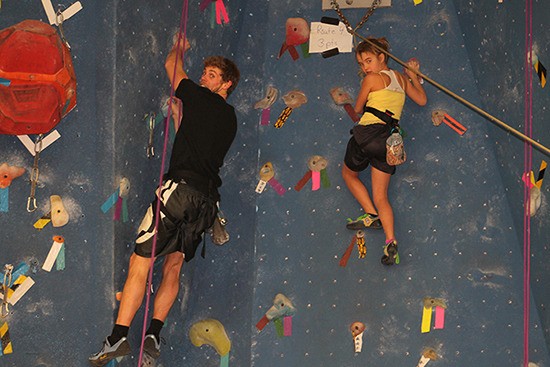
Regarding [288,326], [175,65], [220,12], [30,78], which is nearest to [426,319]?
[288,326]

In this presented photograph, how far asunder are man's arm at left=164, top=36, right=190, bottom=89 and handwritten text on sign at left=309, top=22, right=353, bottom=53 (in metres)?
0.80

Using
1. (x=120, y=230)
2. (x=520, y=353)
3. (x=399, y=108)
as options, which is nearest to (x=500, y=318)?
(x=520, y=353)

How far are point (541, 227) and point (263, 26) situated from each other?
184 centimetres

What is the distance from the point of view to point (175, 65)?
463cm

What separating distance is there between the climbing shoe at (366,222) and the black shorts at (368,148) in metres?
0.24

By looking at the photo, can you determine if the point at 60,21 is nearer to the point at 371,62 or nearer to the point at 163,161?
the point at 163,161

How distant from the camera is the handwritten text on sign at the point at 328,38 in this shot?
532 centimetres

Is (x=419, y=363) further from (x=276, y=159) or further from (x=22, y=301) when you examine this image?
(x=22, y=301)

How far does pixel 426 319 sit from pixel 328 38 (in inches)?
61.7

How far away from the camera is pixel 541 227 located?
4.64 m

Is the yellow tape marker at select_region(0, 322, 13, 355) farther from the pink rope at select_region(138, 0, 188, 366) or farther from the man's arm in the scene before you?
the man's arm

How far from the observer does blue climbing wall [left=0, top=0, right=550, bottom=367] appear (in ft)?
14.7

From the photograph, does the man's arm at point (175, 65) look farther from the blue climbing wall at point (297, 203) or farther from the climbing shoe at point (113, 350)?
the climbing shoe at point (113, 350)

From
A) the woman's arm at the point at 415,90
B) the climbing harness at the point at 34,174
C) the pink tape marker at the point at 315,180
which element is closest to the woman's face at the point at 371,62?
the woman's arm at the point at 415,90
